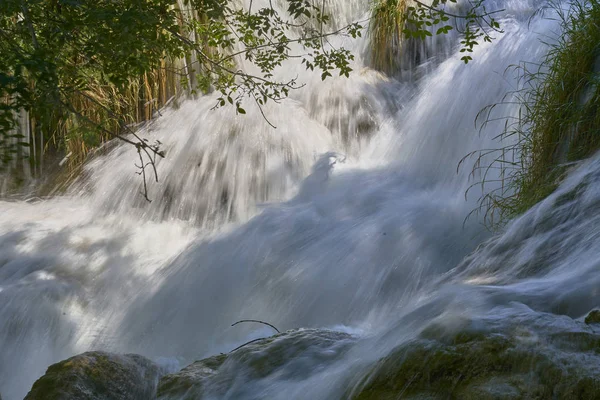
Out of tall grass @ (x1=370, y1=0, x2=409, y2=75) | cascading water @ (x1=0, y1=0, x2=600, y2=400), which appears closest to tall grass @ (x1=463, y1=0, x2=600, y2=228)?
cascading water @ (x1=0, y1=0, x2=600, y2=400)

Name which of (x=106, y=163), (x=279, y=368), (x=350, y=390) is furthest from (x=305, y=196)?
(x=350, y=390)

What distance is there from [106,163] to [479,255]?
470cm

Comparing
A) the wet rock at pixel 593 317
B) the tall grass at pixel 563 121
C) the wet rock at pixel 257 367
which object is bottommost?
the wet rock at pixel 257 367

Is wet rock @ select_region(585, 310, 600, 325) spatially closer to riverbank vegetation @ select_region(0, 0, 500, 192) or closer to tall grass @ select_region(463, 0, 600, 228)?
riverbank vegetation @ select_region(0, 0, 500, 192)

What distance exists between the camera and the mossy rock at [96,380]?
2850 mm

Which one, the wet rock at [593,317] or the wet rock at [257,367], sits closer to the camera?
the wet rock at [593,317]

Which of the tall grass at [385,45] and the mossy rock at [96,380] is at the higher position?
the tall grass at [385,45]

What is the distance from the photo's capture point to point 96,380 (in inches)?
116

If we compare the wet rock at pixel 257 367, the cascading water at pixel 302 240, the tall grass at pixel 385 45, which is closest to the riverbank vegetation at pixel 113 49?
the cascading water at pixel 302 240

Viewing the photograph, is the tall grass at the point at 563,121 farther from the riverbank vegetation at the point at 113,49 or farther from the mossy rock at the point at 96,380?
the mossy rock at the point at 96,380

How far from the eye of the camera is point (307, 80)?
7840 mm

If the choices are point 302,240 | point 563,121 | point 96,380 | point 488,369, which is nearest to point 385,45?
Answer: point 302,240

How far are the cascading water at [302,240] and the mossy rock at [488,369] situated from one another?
0.13 m

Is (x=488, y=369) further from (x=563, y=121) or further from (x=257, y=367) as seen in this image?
(x=563, y=121)
